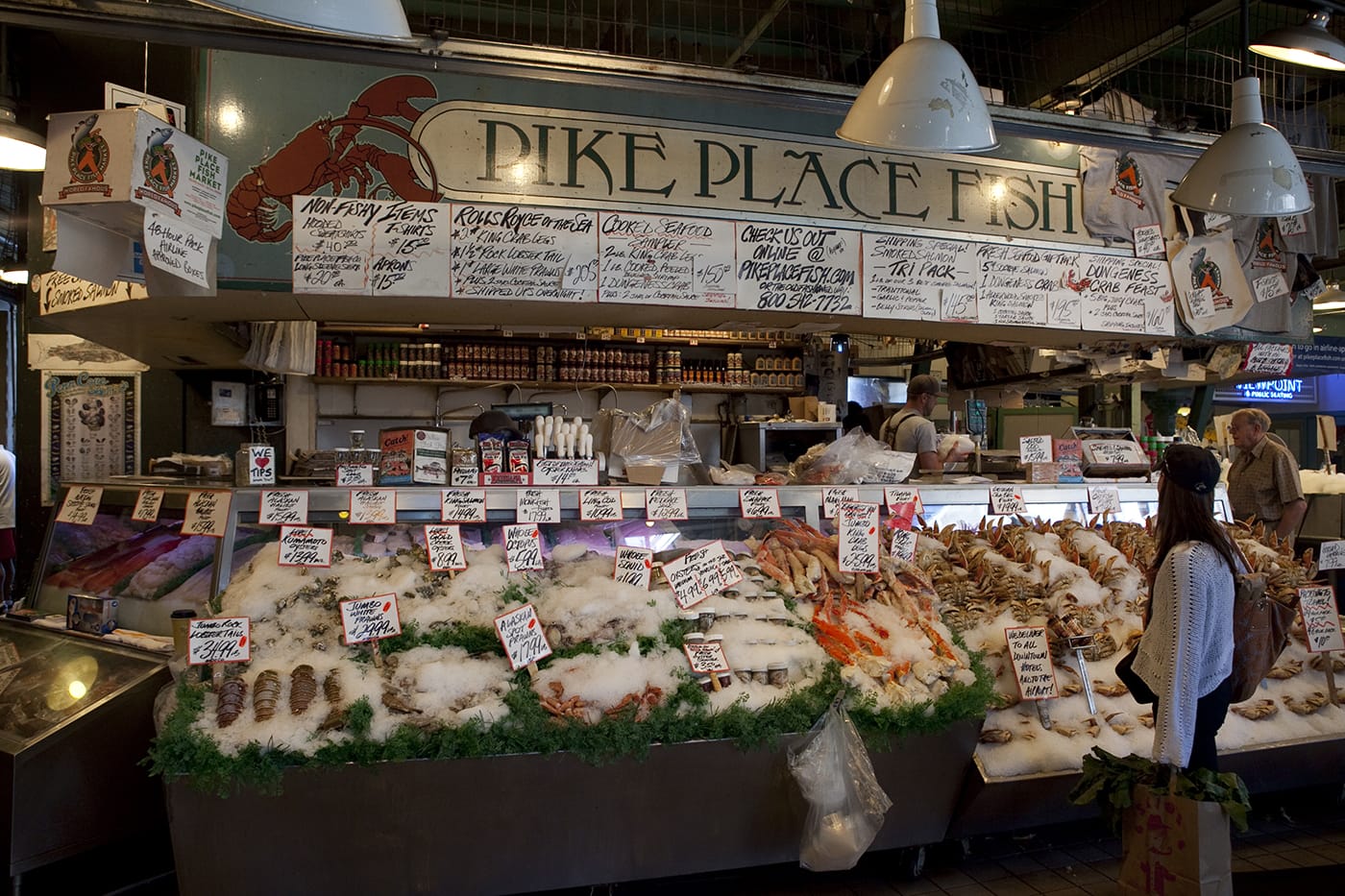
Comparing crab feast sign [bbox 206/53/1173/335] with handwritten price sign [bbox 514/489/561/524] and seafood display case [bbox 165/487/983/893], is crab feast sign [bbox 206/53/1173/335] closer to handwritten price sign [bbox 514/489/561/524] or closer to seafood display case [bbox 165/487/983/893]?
handwritten price sign [bbox 514/489/561/524]

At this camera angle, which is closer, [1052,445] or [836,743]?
[836,743]

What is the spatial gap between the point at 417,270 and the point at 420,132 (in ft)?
2.14

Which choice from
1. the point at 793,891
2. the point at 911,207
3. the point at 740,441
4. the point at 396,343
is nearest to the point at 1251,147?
the point at 911,207

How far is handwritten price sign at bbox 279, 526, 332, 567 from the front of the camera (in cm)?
329

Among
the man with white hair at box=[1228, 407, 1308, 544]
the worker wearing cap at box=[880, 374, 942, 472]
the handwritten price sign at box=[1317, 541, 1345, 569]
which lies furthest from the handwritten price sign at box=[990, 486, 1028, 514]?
the man with white hair at box=[1228, 407, 1308, 544]

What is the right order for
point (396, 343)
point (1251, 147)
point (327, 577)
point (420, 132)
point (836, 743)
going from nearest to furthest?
point (836, 743), point (327, 577), point (1251, 147), point (420, 132), point (396, 343)

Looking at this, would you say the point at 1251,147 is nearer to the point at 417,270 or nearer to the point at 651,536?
the point at 651,536

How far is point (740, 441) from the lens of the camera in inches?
375

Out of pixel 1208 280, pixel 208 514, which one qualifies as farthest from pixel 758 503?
pixel 1208 280

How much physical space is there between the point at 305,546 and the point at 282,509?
18 centimetres

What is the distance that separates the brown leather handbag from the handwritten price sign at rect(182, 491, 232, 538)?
11.8 ft

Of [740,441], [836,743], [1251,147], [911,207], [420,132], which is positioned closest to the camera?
[836,743]

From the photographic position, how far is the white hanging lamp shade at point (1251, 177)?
3.79 metres

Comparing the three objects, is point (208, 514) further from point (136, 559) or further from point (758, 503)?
point (758, 503)
